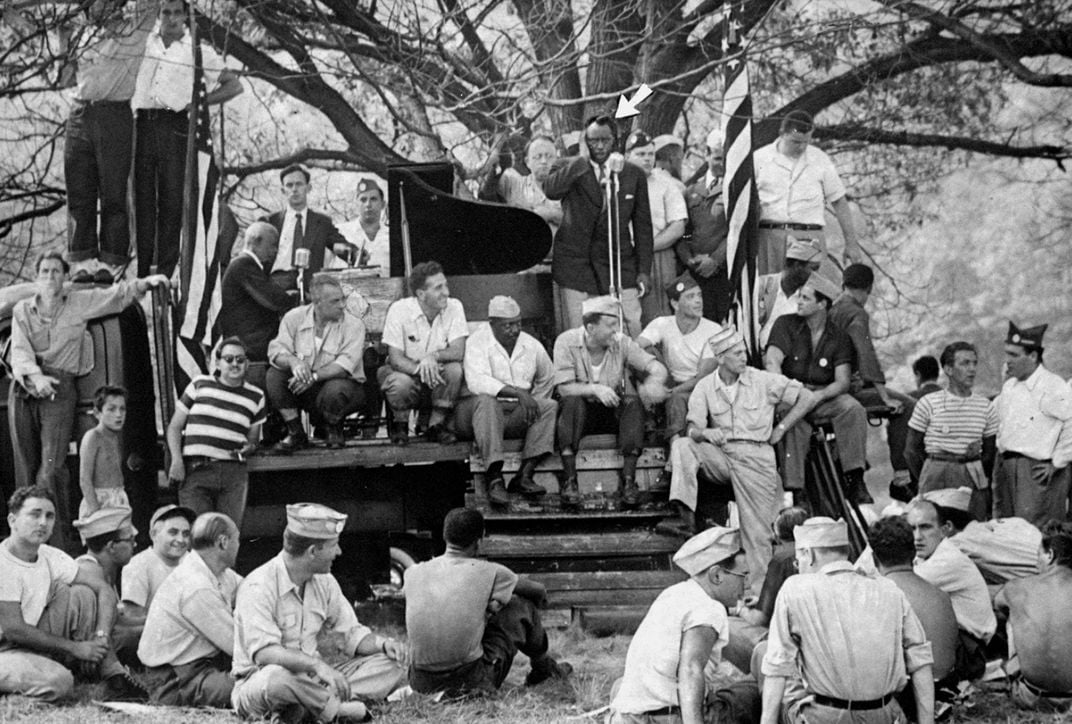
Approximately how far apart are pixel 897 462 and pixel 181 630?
20.6 feet

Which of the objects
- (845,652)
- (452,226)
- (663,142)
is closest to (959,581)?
(845,652)

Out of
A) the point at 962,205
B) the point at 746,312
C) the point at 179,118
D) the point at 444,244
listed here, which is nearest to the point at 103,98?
the point at 179,118

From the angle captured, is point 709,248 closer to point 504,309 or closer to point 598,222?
point 598,222

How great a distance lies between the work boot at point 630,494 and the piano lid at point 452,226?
2417 mm

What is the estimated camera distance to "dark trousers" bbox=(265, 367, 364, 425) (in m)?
12.4

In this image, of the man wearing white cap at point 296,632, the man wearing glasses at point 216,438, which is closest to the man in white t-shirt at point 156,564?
the man wearing white cap at point 296,632

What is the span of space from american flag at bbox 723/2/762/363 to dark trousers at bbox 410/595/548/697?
3.86m

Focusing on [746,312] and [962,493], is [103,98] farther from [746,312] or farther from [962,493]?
[962,493]

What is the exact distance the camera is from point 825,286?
13.5 meters

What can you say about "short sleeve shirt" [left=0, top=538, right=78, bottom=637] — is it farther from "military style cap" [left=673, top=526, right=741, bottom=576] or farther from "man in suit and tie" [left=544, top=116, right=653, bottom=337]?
"man in suit and tie" [left=544, top=116, right=653, bottom=337]

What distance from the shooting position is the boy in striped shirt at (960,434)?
40.2ft

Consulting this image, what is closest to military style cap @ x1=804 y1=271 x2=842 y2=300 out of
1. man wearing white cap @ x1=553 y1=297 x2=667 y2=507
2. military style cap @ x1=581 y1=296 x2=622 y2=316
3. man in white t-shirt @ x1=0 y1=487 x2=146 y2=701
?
A: man wearing white cap @ x1=553 y1=297 x2=667 y2=507

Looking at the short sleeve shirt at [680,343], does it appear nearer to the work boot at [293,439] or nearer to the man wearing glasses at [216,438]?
the work boot at [293,439]

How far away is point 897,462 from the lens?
45.0ft
